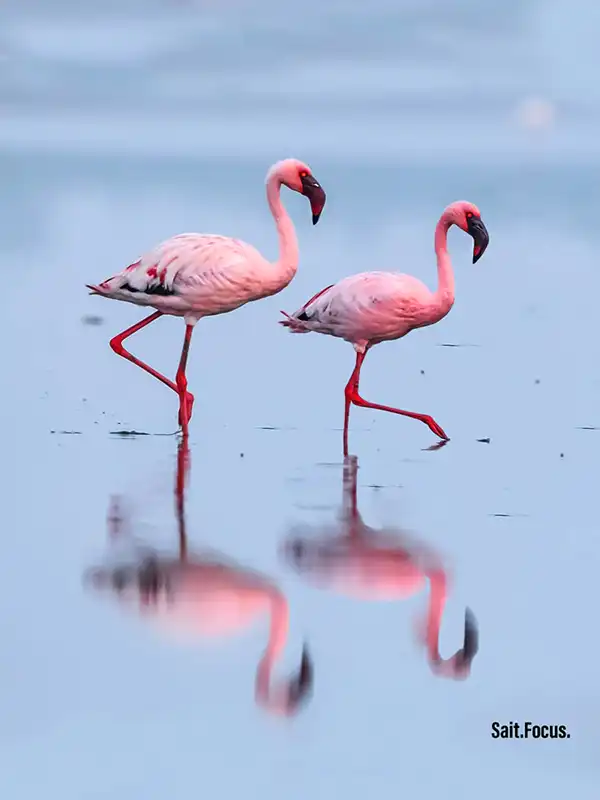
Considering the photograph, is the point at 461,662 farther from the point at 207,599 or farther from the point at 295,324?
the point at 295,324

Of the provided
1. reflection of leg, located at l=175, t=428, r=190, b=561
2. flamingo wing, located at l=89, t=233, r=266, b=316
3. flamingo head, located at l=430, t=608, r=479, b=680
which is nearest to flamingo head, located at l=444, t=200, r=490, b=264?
flamingo wing, located at l=89, t=233, r=266, b=316

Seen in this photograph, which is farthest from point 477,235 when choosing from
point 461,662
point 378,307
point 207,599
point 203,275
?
point 461,662

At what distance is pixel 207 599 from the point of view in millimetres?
6867

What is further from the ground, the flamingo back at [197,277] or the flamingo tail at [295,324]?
the flamingo back at [197,277]

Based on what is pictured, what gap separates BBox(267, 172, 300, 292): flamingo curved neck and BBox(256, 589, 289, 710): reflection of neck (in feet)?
13.5

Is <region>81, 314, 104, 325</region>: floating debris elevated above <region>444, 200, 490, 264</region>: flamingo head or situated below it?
below

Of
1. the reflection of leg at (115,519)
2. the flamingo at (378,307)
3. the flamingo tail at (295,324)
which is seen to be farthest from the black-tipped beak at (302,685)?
the flamingo tail at (295,324)

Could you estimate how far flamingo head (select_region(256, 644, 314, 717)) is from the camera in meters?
5.87

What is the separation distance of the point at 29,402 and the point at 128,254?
24.3ft

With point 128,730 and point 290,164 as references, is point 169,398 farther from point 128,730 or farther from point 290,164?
point 128,730

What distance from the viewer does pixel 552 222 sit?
22.7 meters

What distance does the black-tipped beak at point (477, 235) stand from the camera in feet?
36.1

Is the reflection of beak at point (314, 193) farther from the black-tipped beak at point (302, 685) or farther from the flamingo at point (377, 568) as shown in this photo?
the black-tipped beak at point (302, 685)

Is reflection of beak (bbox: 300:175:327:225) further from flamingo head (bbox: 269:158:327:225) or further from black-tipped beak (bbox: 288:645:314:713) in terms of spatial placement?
black-tipped beak (bbox: 288:645:314:713)
